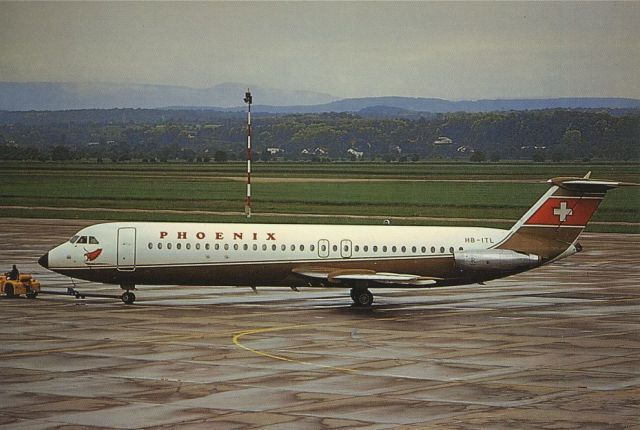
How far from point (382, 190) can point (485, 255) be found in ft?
283

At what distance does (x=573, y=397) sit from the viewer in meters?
25.9

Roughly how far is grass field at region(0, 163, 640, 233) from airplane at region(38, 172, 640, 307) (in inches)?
1728

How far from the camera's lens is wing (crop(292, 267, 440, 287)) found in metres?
40.8

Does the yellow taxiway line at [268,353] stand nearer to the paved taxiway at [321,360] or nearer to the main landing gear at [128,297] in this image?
the paved taxiway at [321,360]

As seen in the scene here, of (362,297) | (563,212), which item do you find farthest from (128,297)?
(563,212)

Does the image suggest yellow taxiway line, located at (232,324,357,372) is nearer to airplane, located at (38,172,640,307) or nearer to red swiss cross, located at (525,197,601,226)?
airplane, located at (38,172,640,307)

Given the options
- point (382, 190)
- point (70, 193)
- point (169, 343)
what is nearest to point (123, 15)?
point (70, 193)

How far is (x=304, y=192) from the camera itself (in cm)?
12438

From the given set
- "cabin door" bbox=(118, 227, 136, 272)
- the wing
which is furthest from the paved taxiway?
"cabin door" bbox=(118, 227, 136, 272)

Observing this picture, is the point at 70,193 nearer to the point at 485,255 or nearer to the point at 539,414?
the point at 485,255

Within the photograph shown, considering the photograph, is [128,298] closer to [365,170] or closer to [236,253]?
[236,253]

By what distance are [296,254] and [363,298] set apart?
10.5 ft

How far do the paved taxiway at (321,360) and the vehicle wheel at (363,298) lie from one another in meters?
0.50

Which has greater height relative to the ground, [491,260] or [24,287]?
[491,260]
